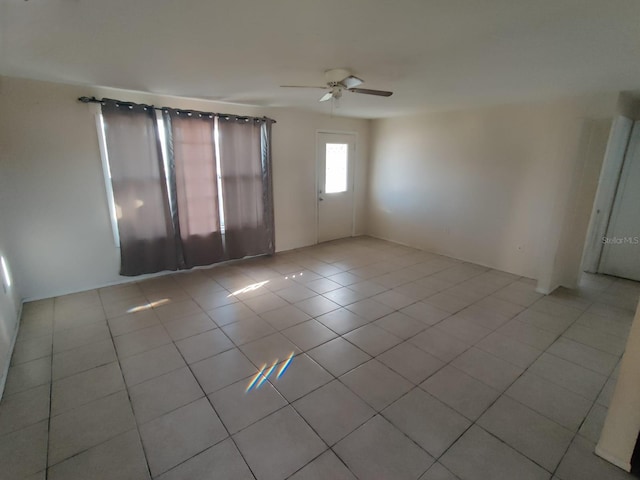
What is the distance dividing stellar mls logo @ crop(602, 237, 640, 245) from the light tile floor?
26.5 inches

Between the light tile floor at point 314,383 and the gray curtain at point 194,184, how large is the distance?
68 cm

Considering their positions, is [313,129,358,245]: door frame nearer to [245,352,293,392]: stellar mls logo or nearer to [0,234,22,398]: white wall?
[245,352,293,392]: stellar mls logo

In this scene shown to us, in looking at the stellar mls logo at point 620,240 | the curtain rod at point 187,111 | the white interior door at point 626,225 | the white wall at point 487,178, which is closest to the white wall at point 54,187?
the curtain rod at point 187,111

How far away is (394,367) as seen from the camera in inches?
92.1

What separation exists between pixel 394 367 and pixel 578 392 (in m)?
1.25

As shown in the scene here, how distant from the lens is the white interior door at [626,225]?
384 cm

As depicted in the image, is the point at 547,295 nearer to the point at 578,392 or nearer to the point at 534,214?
the point at 534,214

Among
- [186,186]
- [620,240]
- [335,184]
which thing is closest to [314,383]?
[186,186]

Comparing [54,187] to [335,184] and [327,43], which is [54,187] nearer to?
[327,43]

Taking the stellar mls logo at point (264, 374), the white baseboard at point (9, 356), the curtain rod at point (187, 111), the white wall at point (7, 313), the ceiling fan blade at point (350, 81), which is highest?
the ceiling fan blade at point (350, 81)

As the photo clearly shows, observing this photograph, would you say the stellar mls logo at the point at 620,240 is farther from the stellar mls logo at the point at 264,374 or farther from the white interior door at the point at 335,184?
the stellar mls logo at the point at 264,374

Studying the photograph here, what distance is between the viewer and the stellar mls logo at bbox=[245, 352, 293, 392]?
2158 mm

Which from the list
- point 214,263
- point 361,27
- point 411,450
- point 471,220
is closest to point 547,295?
point 471,220

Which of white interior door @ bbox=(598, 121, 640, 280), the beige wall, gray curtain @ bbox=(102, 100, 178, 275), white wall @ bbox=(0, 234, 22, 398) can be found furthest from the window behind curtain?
white interior door @ bbox=(598, 121, 640, 280)
